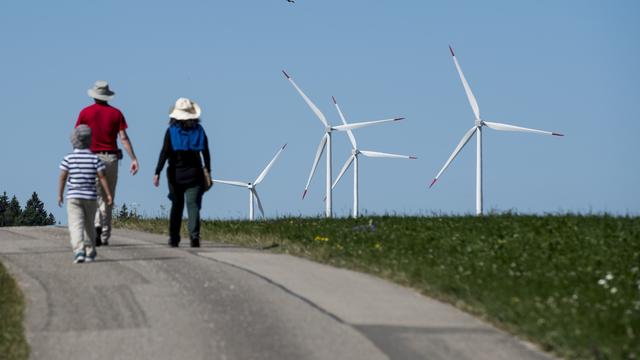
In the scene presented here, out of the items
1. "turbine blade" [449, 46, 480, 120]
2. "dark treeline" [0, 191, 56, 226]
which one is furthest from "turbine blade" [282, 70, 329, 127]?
"dark treeline" [0, 191, 56, 226]

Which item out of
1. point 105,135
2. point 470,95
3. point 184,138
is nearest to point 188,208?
point 184,138

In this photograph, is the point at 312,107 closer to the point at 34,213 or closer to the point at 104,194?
the point at 104,194

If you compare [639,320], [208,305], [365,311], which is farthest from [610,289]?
[208,305]

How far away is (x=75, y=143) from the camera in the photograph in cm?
1630

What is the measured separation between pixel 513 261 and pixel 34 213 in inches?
5968

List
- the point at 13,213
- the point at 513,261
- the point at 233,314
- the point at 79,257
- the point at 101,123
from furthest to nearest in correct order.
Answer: the point at 13,213 < the point at 101,123 < the point at 79,257 < the point at 513,261 < the point at 233,314

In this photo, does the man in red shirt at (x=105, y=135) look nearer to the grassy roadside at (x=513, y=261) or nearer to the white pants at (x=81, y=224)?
the white pants at (x=81, y=224)

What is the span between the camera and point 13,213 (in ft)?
517

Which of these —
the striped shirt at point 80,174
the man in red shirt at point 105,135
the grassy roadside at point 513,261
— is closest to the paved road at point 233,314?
the grassy roadside at point 513,261

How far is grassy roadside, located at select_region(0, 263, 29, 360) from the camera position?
11156 millimetres

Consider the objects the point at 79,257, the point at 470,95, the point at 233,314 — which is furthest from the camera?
the point at 470,95

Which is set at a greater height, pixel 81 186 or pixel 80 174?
pixel 80 174

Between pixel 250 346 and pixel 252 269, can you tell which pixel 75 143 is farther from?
pixel 250 346

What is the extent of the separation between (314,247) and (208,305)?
5.15 meters
